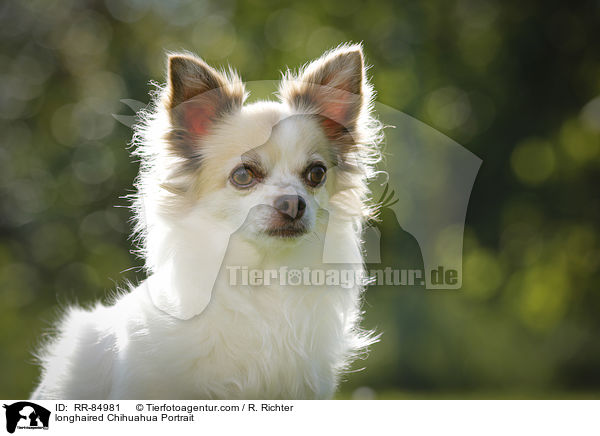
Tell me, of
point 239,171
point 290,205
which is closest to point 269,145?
point 239,171

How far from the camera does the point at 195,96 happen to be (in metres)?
2.03

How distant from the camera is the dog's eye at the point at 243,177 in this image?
77.9 inches

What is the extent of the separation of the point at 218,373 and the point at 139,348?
292 millimetres

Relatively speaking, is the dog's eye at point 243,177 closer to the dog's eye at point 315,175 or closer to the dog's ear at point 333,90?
the dog's eye at point 315,175

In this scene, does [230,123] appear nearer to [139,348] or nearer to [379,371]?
[139,348]

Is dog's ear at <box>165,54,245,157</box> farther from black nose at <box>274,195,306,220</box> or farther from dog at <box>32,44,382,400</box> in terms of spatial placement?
black nose at <box>274,195,306,220</box>

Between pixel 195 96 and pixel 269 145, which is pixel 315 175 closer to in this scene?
pixel 269 145

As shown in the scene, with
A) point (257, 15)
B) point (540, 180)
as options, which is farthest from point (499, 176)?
point (257, 15)

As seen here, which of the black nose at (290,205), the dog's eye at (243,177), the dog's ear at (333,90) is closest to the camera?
the black nose at (290,205)

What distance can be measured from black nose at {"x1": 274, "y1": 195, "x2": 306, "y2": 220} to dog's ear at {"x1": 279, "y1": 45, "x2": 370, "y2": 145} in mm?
457

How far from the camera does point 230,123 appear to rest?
6.88ft
